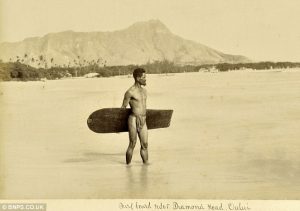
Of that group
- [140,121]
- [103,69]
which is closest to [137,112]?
[140,121]

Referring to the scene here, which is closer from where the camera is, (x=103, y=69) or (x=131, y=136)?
(x=131, y=136)

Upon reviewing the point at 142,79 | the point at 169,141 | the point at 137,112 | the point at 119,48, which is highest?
the point at 119,48

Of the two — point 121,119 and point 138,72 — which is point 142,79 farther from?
point 121,119

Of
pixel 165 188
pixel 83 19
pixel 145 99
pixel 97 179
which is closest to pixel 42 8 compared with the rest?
pixel 83 19

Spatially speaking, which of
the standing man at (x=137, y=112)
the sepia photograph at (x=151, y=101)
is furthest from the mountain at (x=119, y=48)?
the standing man at (x=137, y=112)

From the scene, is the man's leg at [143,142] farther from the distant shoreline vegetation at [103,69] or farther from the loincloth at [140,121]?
the distant shoreline vegetation at [103,69]

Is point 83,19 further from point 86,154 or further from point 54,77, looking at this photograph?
point 86,154

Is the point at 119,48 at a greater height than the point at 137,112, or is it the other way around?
the point at 119,48
